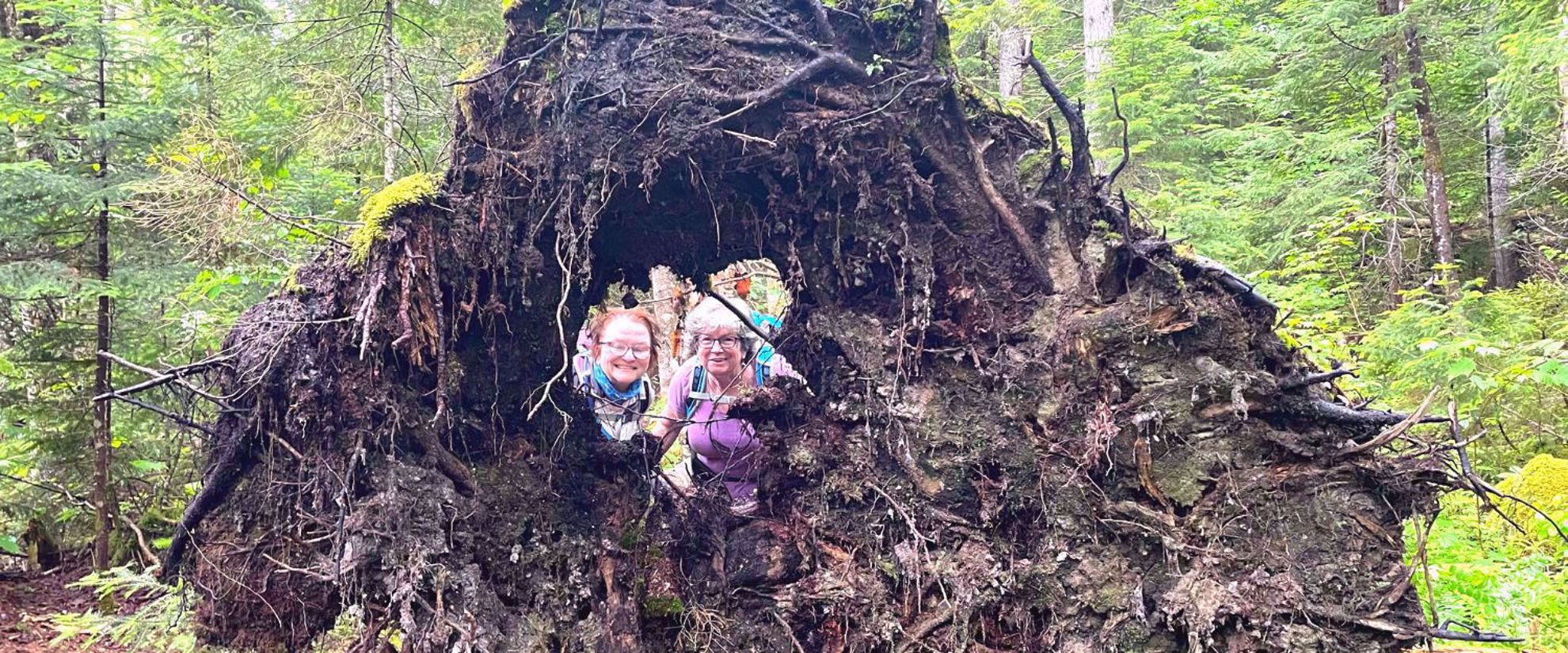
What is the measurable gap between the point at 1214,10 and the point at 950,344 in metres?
12.1

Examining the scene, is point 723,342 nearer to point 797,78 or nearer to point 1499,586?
point 797,78

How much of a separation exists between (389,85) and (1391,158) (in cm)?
1178

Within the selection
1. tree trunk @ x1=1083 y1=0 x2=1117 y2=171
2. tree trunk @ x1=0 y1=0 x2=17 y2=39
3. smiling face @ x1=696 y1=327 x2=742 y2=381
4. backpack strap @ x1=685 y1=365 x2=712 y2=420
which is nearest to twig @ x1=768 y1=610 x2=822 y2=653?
backpack strap @ x1=685 y1=365 x2=712 y2=420

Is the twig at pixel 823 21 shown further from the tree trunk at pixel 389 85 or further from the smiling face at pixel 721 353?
the tree trunk at pixel 389 85

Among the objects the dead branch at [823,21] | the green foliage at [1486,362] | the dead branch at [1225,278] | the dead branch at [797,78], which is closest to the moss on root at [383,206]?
the dead branch at [797,78]

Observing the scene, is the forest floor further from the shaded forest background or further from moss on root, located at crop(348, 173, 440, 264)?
moss on root, located at crop(348, 173, 440, 264)

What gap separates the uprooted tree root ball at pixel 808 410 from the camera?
9.70 ft

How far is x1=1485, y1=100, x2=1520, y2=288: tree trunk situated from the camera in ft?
37.1

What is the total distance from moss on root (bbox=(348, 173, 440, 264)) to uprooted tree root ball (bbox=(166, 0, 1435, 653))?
0.04 m

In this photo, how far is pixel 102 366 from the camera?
6621mm

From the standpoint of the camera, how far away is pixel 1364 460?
2.85m

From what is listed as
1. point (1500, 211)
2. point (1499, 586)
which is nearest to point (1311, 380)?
point (1499, 586)

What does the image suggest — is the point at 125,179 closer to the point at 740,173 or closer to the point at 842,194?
the point at 740,173

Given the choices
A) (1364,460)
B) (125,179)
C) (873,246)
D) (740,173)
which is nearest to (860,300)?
(873,246)
